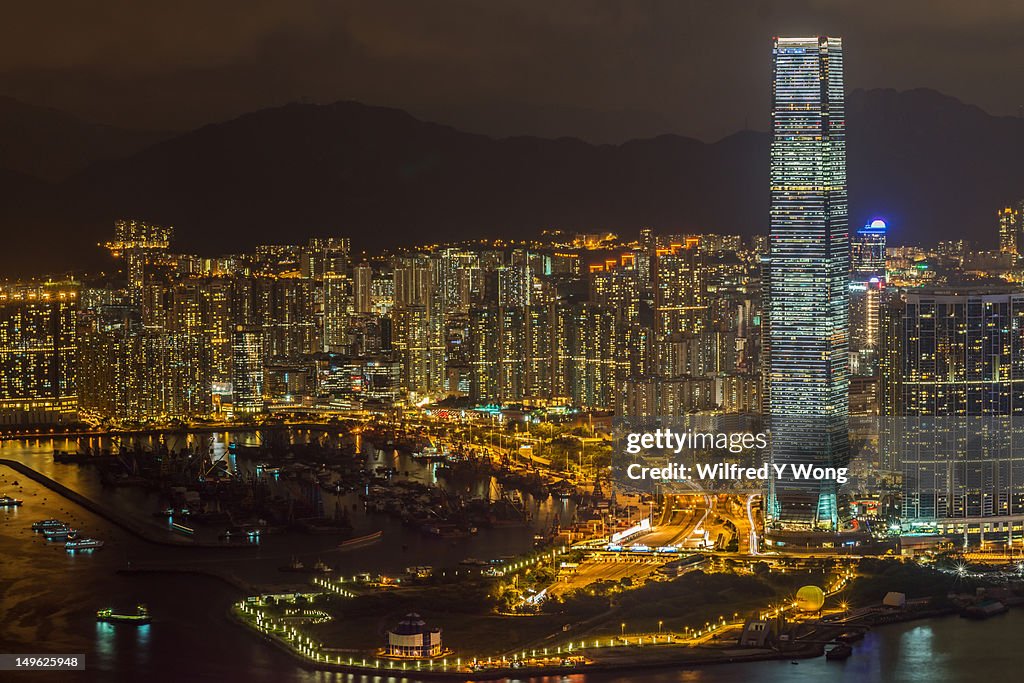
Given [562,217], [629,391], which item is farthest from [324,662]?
[562,217]

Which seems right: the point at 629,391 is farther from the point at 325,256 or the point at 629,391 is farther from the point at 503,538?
the point at 325,256

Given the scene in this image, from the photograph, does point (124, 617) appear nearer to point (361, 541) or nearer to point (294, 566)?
point (294, 566)

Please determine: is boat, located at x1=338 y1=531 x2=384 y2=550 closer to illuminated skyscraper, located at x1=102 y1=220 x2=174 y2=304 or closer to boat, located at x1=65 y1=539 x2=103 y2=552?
boat, located at x1=65 y1=539 x2=103 y2=552

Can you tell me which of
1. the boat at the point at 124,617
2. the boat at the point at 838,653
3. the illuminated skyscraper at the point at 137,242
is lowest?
the boat at the point at 838,653

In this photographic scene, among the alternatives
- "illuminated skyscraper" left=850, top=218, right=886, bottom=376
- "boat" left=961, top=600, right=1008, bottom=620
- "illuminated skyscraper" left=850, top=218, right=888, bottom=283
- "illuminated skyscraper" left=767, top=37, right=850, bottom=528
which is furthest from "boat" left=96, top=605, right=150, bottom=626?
"illuminated skyscraper" left=850, top=218, right=888, bottom=283

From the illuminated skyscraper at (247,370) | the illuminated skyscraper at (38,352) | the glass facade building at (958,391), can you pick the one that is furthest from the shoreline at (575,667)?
the illuminated skyscraper at (38,352)

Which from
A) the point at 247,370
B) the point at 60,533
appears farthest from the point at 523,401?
the point at 60,533

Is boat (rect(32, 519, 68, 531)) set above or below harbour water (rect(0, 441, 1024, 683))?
above

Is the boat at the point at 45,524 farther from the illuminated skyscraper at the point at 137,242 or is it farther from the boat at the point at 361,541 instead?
the illuminated skyscraper at the point at 137,242
